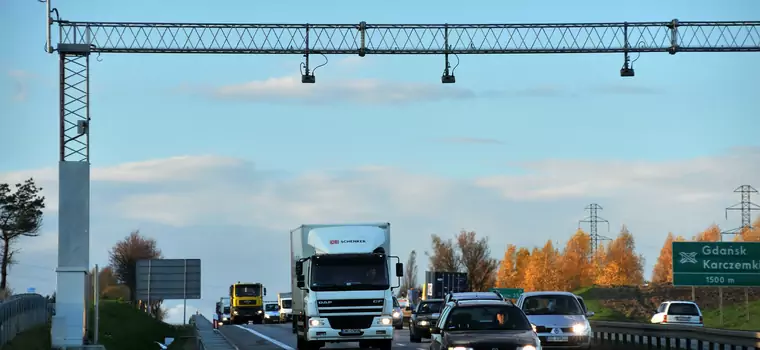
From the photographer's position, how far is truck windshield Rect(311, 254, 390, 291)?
1308 inches

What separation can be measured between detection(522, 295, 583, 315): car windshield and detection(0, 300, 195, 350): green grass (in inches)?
471

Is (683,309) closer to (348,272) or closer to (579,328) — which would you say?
(579,328)

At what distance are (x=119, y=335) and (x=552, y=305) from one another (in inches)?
758

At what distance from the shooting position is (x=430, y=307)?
1864 inches

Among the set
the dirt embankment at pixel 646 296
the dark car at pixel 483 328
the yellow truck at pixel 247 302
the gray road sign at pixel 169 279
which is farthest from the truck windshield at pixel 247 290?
the dark car at pixel 483 328

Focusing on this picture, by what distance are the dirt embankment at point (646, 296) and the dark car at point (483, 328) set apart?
93.9 meters

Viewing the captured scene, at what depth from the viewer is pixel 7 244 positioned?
99.5 m

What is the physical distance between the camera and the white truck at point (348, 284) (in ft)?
109

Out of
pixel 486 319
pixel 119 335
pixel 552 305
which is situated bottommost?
pixel 119 335

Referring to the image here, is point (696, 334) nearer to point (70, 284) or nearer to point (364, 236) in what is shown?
point (364, 236)

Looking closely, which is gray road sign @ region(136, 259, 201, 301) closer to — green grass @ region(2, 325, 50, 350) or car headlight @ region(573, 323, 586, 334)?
green grass @ region(2, 325, 50, 350)

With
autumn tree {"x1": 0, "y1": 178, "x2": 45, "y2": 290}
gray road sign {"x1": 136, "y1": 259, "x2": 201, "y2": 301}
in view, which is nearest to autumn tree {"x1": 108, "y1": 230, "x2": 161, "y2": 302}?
autumn tree {"x1": 0, "y1": 178, "x2": 45, "y2": 290}

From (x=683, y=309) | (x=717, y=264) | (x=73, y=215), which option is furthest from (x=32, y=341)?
(x=683, y=309)

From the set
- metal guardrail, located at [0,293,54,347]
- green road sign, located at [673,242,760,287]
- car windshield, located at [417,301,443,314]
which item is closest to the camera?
metal guardrail, located at [0,293,54,347]
